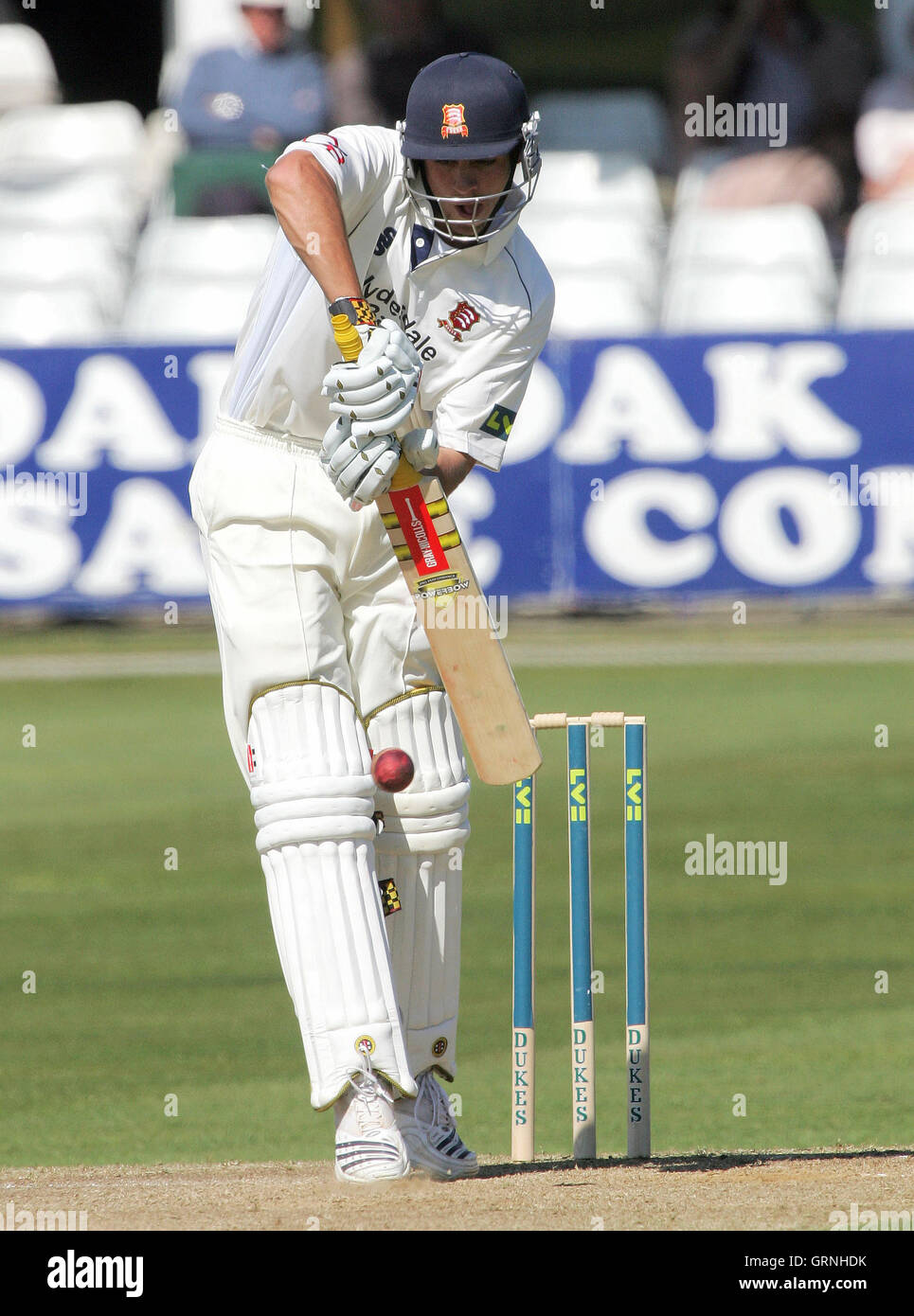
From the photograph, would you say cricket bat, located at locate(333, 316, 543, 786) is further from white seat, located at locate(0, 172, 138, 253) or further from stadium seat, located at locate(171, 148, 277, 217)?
white seat, located at locate(0, 172, 138, 253)

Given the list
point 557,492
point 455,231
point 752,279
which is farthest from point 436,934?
point 752,279

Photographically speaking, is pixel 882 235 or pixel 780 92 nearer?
pixel 882 235

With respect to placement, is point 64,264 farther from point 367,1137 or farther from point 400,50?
point 367,1137

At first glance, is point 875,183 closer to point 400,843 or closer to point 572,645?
point 572,645

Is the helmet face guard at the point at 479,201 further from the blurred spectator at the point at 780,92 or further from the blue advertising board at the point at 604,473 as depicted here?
the blurred spectator at the point at 780,92

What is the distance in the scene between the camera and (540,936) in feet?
20.2

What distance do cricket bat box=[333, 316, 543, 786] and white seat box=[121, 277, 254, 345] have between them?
8506 mm

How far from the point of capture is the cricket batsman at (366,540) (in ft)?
10.7

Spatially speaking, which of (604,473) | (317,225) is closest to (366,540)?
(317,225)

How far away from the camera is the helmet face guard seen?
335 cm

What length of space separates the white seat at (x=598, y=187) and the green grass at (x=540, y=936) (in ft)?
13.8

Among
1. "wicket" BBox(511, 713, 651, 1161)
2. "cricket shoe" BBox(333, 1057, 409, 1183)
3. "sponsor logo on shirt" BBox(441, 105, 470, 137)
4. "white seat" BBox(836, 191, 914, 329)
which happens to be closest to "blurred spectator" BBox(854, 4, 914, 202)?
"white seat" BBox(836, 191, 914, 329)

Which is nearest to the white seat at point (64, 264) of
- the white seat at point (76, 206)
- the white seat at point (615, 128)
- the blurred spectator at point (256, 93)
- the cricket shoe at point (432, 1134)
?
the white seat at point (76, 206)

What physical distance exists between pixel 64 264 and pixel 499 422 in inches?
382
